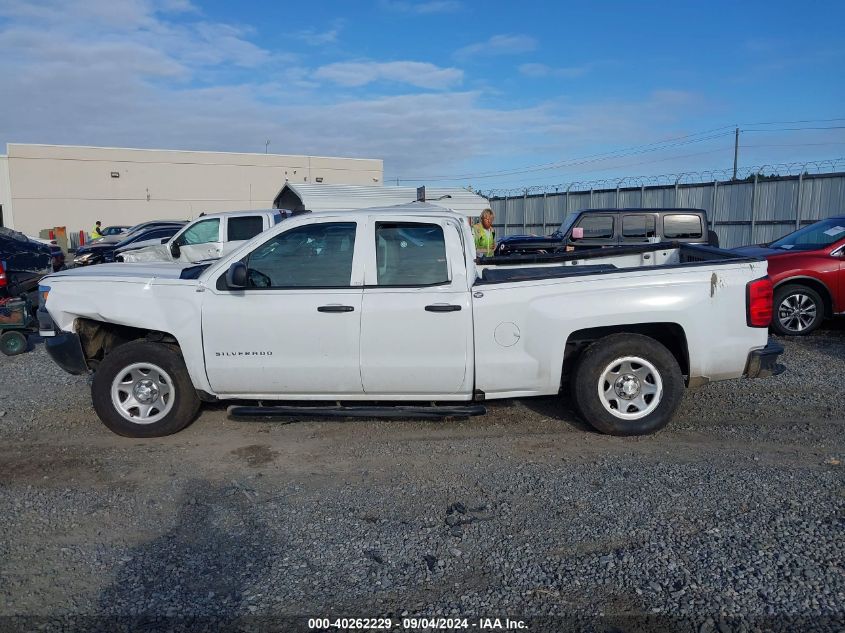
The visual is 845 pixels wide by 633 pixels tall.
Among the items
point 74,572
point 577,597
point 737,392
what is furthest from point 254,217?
point 577,597

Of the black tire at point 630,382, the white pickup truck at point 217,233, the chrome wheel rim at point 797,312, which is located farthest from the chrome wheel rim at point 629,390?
the white pickup truck at point 217,233

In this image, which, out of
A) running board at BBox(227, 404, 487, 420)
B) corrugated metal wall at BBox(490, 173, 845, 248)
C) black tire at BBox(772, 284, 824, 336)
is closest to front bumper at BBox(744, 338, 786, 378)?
running board at BBox(227, 404, 487, 420)

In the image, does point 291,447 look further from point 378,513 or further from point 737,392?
point 737,392

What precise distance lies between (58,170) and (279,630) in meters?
50.1

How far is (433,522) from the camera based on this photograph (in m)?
4.30

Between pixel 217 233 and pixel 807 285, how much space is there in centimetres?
1035

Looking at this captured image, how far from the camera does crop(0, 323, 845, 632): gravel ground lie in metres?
3.41

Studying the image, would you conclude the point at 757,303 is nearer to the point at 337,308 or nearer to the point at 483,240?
Result: the point at 337,308

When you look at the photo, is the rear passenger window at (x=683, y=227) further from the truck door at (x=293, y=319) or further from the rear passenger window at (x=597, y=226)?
the truck door at (x=293, y=319)

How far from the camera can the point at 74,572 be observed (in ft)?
12.4

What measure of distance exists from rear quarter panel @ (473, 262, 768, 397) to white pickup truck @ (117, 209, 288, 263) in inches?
357

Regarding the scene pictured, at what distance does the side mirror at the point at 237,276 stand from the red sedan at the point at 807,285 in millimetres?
7370

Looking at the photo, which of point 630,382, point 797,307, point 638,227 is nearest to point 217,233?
point 638,227

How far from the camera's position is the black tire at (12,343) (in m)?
9.55
